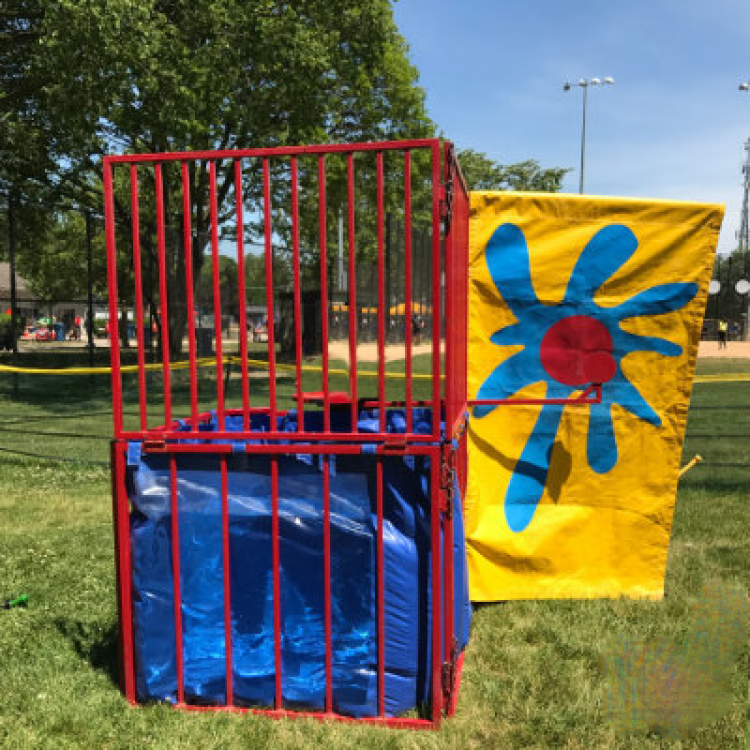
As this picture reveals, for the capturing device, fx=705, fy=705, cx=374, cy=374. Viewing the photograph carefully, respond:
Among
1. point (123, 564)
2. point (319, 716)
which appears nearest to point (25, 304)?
point (123, 564)

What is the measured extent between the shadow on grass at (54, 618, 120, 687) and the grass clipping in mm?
2353

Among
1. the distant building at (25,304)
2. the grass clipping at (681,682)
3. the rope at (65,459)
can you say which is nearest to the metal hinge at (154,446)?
the grass clipping at (681,682)

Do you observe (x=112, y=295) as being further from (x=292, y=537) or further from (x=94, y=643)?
(x=94, y=643)

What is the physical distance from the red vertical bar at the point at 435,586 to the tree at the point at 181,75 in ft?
35.6

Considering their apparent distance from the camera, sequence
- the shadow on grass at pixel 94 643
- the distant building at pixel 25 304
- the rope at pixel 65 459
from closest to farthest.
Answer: the shadow on grass at pixel 94 643, the rope at pixel 65 459, the distant building at pixel 25 304

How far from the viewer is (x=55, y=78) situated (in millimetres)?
12359

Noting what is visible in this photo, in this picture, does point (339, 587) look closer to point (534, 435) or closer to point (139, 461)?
point (139, 461)

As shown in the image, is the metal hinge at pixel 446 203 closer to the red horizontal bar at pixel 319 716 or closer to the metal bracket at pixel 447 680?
the metal bracket at pixel 447 680

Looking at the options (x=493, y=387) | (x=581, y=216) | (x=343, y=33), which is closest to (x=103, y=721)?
(x=493, y=387)

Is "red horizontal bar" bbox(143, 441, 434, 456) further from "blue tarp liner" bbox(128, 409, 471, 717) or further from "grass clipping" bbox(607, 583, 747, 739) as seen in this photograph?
"grass clipping" bbox(607, 583, 747, 739)

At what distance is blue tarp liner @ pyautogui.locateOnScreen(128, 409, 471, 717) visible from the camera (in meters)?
2.96

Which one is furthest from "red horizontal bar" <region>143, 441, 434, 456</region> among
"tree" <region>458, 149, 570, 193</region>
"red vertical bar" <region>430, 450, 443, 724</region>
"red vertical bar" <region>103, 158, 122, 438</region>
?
"tree" <region>458, 149, 570, 193</region>

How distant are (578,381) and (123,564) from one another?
108 inches

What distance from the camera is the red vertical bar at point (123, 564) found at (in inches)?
121
